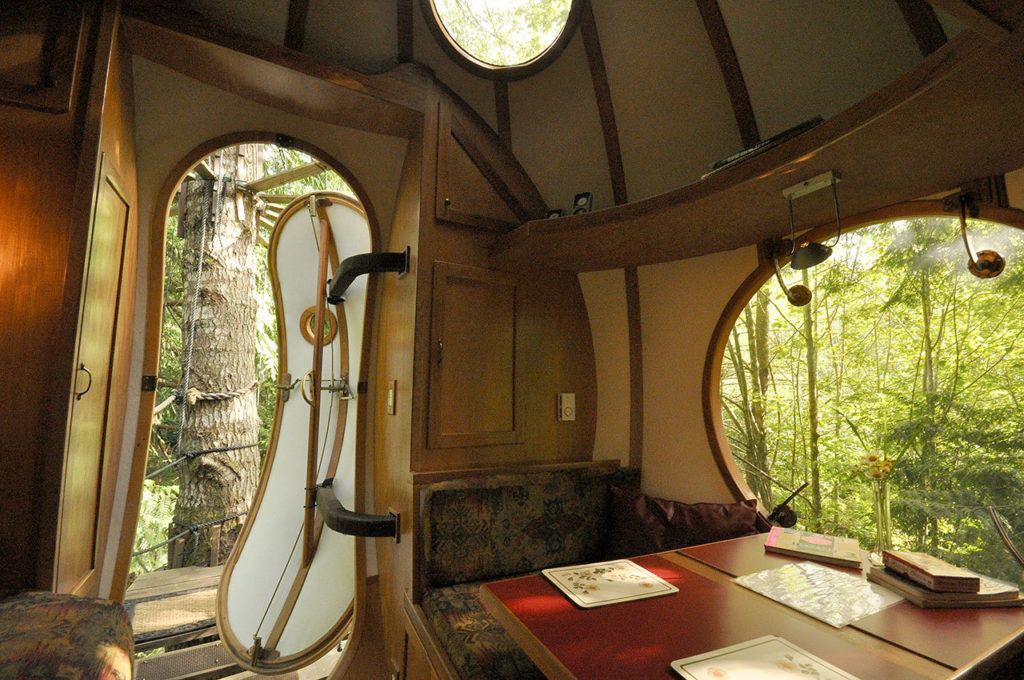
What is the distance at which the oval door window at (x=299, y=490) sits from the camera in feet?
7.92

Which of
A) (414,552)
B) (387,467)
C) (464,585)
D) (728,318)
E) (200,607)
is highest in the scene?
(728,318)

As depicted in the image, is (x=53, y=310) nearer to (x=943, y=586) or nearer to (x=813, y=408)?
(x=943, y=586)

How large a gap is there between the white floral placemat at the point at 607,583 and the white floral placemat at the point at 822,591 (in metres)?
0.27

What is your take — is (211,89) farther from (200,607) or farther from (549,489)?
(200,607)

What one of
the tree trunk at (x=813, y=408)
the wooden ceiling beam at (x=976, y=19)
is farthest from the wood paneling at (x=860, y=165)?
the tree trunk at (x=813, y=408)

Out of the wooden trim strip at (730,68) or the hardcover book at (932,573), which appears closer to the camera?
the hardcover book at (932,573)

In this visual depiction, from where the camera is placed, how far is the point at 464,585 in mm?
1813

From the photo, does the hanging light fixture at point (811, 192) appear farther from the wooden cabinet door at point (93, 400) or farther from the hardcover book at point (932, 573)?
the wooden cabinet door at point (93, 400)

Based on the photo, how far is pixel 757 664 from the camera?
0.83 m

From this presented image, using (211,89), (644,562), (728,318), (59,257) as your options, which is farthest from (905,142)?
(211,89)

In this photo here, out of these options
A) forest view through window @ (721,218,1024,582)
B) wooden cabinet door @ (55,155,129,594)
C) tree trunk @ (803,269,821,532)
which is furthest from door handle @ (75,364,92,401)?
tree trunk @ (803,269,821,532)

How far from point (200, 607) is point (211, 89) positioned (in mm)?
Answer: 2909

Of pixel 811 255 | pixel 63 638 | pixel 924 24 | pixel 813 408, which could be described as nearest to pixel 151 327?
pixel 63 638

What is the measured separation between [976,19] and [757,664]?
1.27 metres
